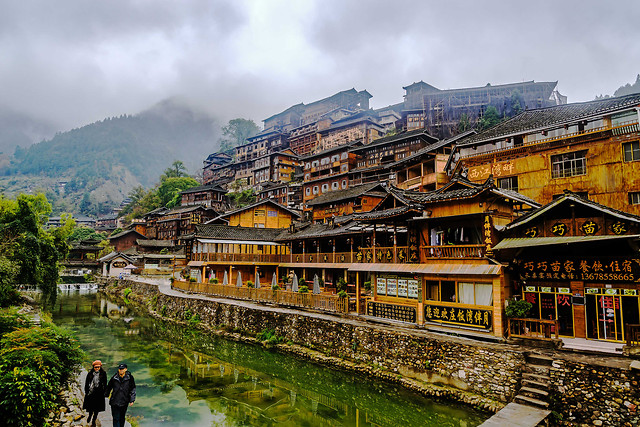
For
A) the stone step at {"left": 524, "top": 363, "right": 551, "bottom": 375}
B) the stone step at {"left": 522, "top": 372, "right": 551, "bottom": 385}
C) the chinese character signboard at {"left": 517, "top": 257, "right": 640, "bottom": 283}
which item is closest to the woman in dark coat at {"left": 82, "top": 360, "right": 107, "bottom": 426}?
the stone step at {"left": 522, "top": 372, "right": 551, "bottom": 385}

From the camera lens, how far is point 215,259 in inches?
1475

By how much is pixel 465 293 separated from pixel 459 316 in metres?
1.07

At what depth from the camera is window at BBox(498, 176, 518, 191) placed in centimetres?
3003

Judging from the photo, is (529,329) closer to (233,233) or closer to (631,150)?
(631,150)

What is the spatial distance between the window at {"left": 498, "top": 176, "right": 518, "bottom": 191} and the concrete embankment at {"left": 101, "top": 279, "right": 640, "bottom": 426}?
60.2 ft

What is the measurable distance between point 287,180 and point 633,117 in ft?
189

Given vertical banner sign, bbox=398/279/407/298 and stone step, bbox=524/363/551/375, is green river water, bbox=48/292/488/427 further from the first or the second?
vertical banner sign, bbox=398/279/407/298

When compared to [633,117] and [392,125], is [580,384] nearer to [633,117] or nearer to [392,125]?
[633,117]

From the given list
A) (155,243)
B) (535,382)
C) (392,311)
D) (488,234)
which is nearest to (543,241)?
(488,234)

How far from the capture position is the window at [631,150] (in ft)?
80.0

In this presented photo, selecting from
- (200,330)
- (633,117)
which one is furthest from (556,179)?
(200,330)

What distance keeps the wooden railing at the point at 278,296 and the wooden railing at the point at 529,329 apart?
9.25 metres

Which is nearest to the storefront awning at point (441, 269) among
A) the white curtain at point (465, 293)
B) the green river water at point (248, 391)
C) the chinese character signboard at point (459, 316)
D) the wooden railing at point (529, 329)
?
the white curtain at point (465, 293)

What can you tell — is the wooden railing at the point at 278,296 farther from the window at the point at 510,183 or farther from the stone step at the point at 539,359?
the window at the point at 510,183
